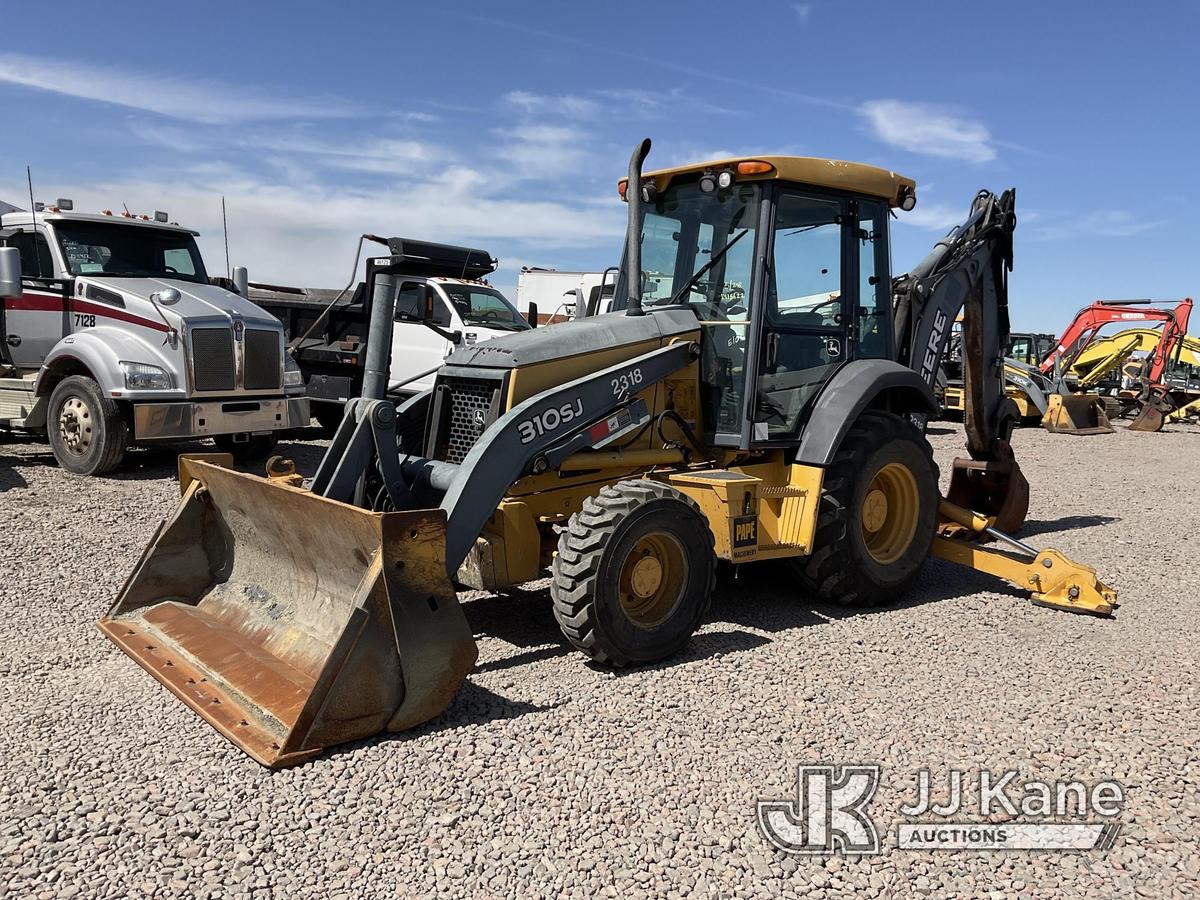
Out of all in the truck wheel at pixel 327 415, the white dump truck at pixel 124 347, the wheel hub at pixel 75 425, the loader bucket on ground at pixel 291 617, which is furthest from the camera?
the truck wheel at pixel 327 415

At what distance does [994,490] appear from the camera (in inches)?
316

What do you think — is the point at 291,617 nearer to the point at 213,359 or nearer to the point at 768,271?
the point at 768,271

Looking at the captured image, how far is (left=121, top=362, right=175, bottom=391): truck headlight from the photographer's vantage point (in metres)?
9.30

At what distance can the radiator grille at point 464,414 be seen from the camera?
16.6 ft

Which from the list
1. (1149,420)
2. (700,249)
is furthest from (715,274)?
(1149,420)

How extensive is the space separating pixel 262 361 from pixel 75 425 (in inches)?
74.3

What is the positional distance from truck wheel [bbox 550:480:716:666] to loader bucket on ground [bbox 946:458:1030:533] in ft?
A: 13.3

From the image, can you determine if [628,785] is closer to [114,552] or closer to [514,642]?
[514,642]

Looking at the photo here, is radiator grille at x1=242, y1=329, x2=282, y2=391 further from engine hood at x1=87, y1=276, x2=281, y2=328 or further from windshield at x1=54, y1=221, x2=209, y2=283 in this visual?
windshield at x1=54, y1=221, x2=209, y2=283

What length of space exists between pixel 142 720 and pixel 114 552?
3.34 metres

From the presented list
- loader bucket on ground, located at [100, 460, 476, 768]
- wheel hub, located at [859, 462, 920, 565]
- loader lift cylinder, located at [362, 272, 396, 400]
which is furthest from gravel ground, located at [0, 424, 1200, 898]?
loader lift cylinder, located at [362, 272, 396, 400]

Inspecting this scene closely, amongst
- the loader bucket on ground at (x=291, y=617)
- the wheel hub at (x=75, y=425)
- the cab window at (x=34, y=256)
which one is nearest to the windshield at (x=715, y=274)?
the loader bucket on ground at (x=291, y=617)

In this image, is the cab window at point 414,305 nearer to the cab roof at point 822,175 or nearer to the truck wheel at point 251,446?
the truck wheel at point 251,446

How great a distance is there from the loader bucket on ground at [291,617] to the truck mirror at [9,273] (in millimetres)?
5218
